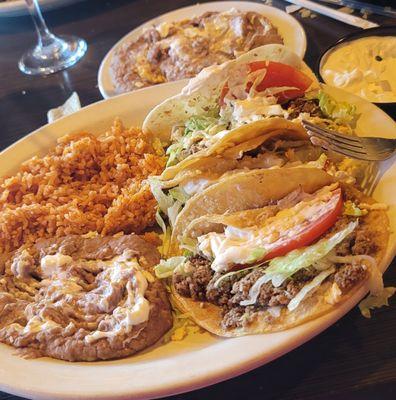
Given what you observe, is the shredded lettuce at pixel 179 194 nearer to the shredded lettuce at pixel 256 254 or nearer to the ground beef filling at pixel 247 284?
the ground beef filling at pixel 247 284

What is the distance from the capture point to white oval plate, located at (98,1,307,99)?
2622 millimetres

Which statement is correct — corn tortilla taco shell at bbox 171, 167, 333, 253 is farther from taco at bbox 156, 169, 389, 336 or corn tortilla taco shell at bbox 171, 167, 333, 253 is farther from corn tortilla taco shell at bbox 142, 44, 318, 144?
corn tortilla taco shell at bbox 142, 44, 318, 144

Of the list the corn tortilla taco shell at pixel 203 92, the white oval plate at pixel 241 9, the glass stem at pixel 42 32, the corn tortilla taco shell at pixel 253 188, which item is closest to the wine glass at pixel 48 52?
the glass stem at pixel 42 32

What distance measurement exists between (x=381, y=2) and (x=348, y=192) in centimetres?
172

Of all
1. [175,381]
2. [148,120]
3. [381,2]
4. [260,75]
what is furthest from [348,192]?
[381,2]

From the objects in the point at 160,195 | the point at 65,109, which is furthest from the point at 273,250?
the point at 65,109

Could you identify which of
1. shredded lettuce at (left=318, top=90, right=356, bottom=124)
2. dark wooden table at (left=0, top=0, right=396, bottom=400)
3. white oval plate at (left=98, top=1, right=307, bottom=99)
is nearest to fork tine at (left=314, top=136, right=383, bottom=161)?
shredded lettuce at (left=318, top=90, right=356, bottom=124)

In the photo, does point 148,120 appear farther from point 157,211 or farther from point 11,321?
point 11,321

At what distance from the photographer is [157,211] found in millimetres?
1990

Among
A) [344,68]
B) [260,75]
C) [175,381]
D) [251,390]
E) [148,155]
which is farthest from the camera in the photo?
[344,68]

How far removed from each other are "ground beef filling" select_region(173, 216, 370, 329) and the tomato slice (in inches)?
1.4

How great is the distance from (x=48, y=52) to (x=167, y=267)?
88.3 inches

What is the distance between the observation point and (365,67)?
2.31 m

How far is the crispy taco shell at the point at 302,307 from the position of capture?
1.37m
